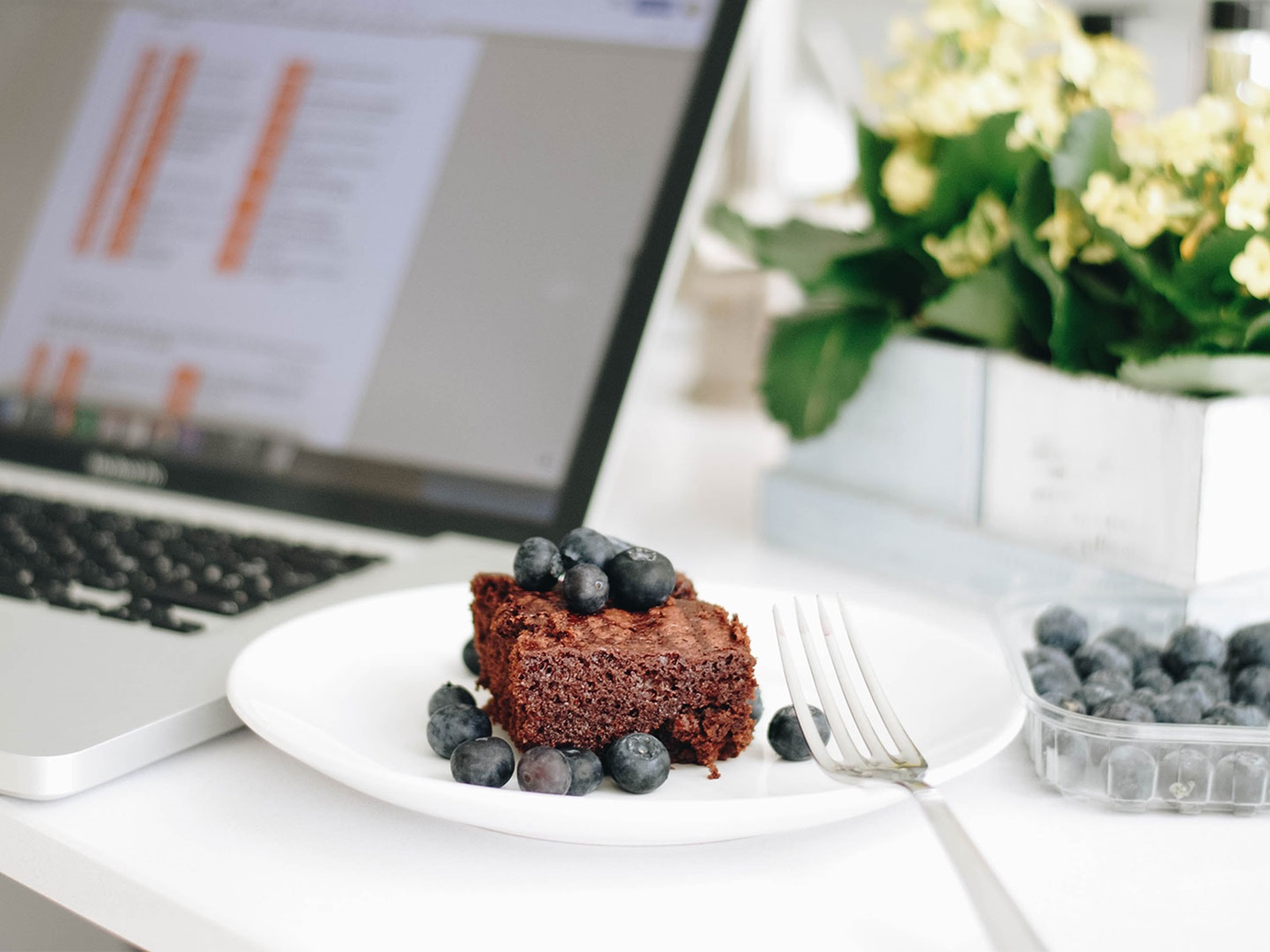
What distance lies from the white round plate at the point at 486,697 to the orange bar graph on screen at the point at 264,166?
1.57 ft

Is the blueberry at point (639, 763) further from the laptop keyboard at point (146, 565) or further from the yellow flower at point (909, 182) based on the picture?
the yellow flower at point (909, 182)

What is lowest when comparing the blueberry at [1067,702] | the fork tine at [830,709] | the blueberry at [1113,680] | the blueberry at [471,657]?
the blueberry at [471,657]

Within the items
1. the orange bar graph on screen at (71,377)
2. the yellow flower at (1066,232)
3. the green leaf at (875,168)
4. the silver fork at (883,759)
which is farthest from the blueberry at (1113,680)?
the orange bar graph on screen at (71,377)

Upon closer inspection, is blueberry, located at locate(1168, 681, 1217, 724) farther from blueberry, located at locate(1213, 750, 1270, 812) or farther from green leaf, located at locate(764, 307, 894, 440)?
green leaf, located at locate(764, 307, 894, 440)

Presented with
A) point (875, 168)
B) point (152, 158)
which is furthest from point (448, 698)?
point (152, 158)

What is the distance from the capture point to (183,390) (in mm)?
986

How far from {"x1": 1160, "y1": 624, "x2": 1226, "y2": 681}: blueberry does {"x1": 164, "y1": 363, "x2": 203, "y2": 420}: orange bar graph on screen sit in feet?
2.46

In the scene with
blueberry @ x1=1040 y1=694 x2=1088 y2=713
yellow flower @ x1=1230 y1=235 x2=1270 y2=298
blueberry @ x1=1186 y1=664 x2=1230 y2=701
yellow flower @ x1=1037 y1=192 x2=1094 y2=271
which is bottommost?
blueberry @ x1=1040 y1=694 x2=1088 y2=713

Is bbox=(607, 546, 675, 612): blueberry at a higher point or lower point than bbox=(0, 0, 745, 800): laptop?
lower

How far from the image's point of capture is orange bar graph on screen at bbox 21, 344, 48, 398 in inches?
40.5

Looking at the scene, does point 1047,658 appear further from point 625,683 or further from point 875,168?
point 875,168

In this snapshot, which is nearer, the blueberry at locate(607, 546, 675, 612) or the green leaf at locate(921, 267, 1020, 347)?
the blueberry at locate(607, 546, 675, 612)

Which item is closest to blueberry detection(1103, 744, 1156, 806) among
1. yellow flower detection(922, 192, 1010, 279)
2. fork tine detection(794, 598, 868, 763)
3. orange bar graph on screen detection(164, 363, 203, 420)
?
fork tine detection(794, 598, 868, 763)

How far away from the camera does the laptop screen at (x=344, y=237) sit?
86 centimetres
